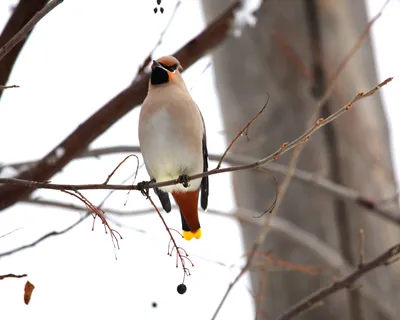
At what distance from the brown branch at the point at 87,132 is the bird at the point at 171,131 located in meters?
0.10

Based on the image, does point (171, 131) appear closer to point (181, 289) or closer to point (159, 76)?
point (159, 76)

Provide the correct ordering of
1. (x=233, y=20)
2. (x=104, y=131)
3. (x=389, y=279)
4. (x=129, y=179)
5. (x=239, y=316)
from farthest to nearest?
1. (x=389, y=279)
2. (x=239, y=316)
3. (x=233, y=20)
4. (x=104, y=131)
5. (x=129, y=179)

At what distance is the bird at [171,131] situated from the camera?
1.02 meters

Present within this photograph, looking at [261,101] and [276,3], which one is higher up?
[276,3]

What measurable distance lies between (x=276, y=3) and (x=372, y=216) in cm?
87

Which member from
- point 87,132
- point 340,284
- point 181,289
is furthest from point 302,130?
point 181,289

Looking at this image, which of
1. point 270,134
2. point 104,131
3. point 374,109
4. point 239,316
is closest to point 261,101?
point 270,134

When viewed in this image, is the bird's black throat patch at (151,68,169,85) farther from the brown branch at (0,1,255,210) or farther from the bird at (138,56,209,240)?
the brown branch at (0,1,255,210)

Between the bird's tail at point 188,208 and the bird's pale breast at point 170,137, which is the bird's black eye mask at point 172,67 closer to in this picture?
the bird's pale breast at point 170,137

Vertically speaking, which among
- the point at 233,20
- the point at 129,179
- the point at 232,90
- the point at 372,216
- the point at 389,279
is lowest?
the point at 129,179

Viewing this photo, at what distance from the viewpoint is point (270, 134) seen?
7.60ft

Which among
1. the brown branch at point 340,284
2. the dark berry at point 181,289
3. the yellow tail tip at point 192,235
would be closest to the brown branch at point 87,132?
the yellow tail tip at point 192,235

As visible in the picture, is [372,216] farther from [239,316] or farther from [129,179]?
[129,179]

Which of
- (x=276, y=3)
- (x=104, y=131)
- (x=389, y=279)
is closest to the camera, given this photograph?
(x=104, y=131)
